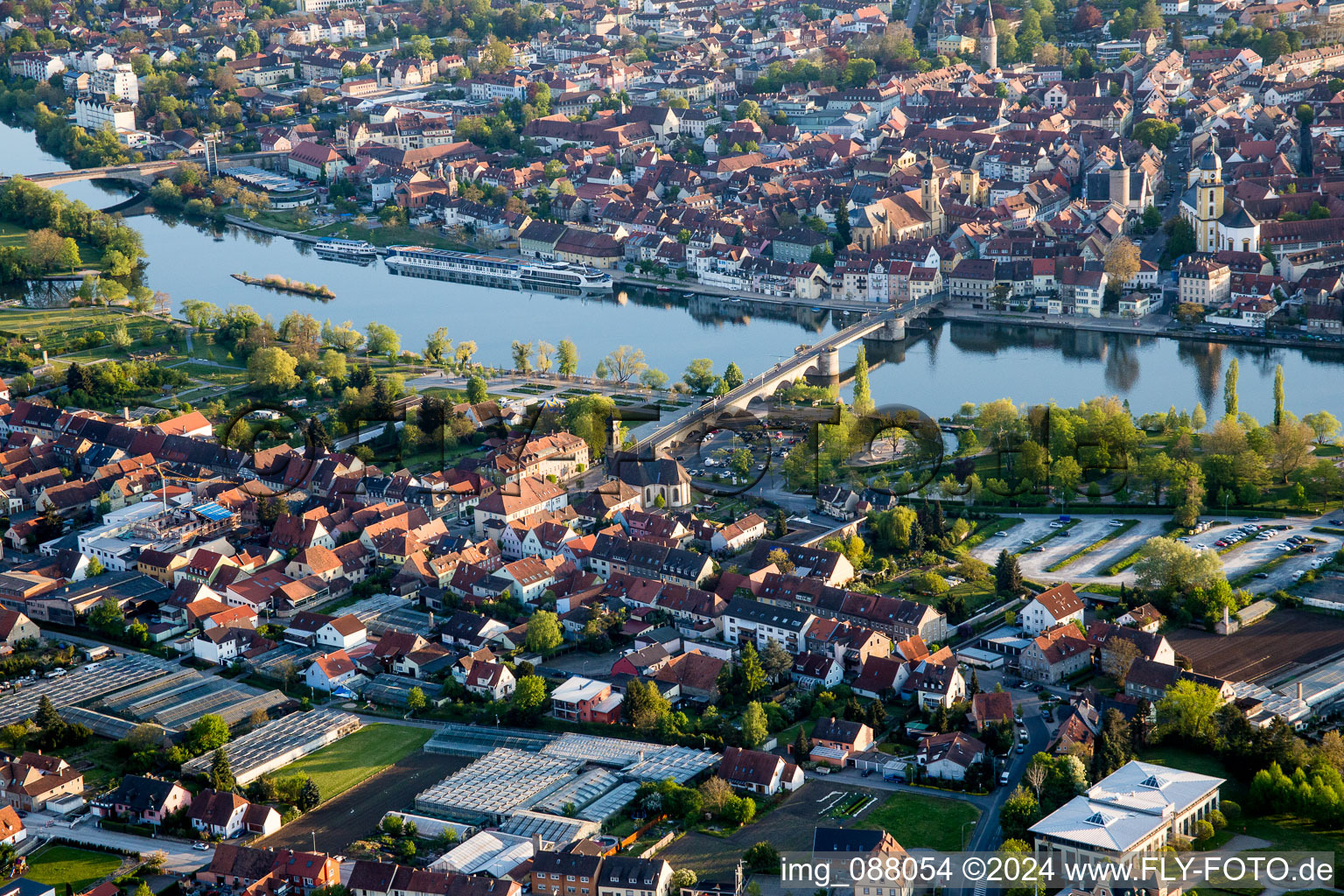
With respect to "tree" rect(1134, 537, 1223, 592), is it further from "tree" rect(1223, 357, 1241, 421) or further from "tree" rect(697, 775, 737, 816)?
"tree" rect(697, 775, 737, 816)

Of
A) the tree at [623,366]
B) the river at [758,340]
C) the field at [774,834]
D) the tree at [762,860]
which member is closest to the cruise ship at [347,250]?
the river at [758,340]

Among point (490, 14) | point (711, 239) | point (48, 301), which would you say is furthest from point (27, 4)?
point (711, 239)

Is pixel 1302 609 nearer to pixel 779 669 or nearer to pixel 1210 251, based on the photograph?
pixel 779 669

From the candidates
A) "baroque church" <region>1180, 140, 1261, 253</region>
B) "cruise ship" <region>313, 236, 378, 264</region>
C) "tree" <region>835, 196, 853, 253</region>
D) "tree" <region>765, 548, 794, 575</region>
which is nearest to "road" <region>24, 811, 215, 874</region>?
"tree" <region>765, 548, 794, 575</region>

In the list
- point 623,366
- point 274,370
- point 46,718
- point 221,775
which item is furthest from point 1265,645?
point 274,370

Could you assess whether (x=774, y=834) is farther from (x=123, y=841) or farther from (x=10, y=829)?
(x=10, y=829)

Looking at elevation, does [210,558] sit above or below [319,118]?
below
